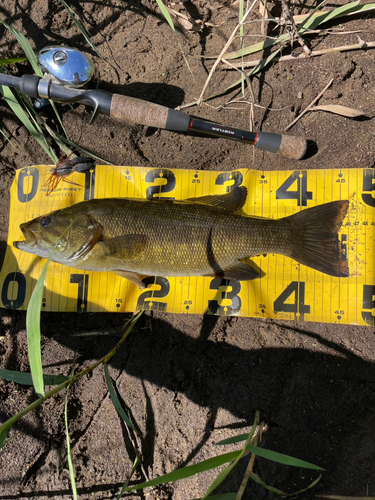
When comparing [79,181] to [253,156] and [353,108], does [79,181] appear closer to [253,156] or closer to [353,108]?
[253,156]

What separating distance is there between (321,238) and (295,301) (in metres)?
0.64

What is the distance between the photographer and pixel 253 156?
3.27 metres

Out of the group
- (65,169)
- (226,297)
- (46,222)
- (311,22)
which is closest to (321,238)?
(226,297)

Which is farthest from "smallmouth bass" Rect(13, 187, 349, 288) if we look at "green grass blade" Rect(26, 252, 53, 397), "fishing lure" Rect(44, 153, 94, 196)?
"green grass blade" Rect(26, 252, 53, 397)

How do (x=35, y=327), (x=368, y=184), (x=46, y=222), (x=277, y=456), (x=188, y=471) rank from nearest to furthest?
(x=35, y=327) → (x=188, y=471) → (x=277, y=456) → (x=46, y=222) → (x=368, y=184)

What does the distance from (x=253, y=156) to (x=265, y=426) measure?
102 inches

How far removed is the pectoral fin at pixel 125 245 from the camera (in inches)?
109

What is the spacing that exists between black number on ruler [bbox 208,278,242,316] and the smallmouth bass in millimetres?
235

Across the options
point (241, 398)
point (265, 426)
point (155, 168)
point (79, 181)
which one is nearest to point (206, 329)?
point (241, 398)

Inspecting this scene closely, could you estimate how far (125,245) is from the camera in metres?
2.77

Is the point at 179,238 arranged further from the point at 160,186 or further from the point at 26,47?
the point at 26,47

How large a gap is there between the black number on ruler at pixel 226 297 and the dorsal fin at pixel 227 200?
2.37 feet

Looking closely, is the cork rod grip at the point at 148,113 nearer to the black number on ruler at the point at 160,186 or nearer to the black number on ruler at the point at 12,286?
the black number on ruler at the point at 160,186

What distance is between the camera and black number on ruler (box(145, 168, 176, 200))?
3305 mm
